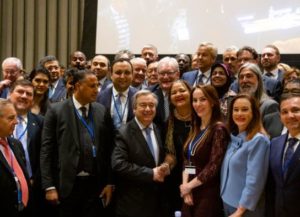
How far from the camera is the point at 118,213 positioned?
3.40 meters

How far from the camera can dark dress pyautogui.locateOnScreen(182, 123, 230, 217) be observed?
3.02m

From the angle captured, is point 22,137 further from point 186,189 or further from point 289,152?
point 289,152

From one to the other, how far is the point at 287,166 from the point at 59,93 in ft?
9.23

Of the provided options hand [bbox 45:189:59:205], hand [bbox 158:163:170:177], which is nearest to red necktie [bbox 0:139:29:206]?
hand [bbox 45:189:59:205]

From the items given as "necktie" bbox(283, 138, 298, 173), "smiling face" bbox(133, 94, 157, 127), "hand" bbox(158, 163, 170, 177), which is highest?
"smiling face" bbox(133, 94, 157, 127)

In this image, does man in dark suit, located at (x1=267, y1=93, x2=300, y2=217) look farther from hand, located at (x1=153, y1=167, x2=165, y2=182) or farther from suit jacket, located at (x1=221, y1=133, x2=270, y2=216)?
hand, located at (x1=153, y1=167, x2=165, y2=182)

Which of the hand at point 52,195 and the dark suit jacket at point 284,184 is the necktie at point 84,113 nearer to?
the hand at point 52,195

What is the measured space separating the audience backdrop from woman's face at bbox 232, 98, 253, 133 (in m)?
3.65

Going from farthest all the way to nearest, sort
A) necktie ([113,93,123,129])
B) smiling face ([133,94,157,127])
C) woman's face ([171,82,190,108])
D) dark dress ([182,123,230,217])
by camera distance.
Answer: necktie ([113,93,123,129]), woman's face ([171,82,190,108]), smiling face ([133,94,157,127]), dark dress ([182,123,230,217])

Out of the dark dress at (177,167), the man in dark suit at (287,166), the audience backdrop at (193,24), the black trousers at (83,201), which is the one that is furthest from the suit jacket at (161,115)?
the audience backdrop at (193,24)

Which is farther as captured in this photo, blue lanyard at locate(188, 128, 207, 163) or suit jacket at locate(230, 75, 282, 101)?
suit jacket at locate(230, 75, 282, 101)

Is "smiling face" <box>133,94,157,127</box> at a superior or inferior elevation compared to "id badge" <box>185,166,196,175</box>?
superior

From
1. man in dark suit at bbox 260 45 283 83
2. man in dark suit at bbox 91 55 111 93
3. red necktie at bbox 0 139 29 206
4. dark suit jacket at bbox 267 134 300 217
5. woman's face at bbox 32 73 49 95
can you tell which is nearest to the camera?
dark suit jacket at bbox 267 134 300 217

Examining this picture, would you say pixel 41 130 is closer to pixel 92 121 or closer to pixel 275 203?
pixel 92 121
